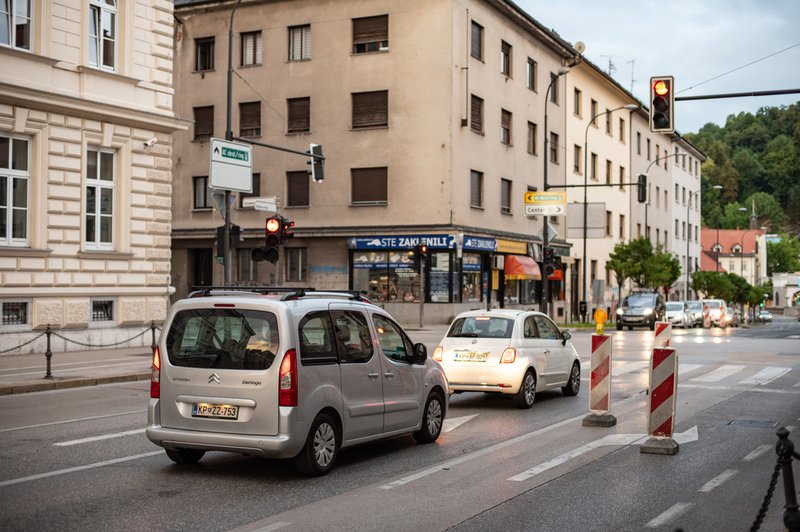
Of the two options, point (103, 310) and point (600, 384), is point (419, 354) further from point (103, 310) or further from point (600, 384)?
point (103, 310)

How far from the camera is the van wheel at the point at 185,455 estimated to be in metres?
9.31

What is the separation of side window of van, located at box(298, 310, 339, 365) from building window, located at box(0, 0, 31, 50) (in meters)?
16.0

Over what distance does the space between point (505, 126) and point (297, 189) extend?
1051 centimetres

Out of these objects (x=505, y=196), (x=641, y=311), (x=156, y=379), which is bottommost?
(x=641, y=311)

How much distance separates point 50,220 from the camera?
899 inches

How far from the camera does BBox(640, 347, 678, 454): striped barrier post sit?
10359 mm

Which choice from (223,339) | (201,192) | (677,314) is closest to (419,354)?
(223,339)

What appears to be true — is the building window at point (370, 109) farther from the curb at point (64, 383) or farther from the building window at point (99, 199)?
the curb at point (64, 383)

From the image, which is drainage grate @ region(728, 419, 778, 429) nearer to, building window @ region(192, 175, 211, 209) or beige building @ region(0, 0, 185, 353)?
beige building @ region(0, 0, 185, 353)

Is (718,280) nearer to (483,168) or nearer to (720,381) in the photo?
(483,168)

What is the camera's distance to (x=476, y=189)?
141 feet

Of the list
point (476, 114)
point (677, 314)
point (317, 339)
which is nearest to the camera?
point (317, 339)

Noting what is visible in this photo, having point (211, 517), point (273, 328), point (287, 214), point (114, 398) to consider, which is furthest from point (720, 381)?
point (287, 214)

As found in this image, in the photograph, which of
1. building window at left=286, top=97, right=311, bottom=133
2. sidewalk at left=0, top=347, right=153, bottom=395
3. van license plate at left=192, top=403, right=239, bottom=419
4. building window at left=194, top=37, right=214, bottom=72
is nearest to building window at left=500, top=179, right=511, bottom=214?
building window at left=286, top=97, right=311, bottom=133
